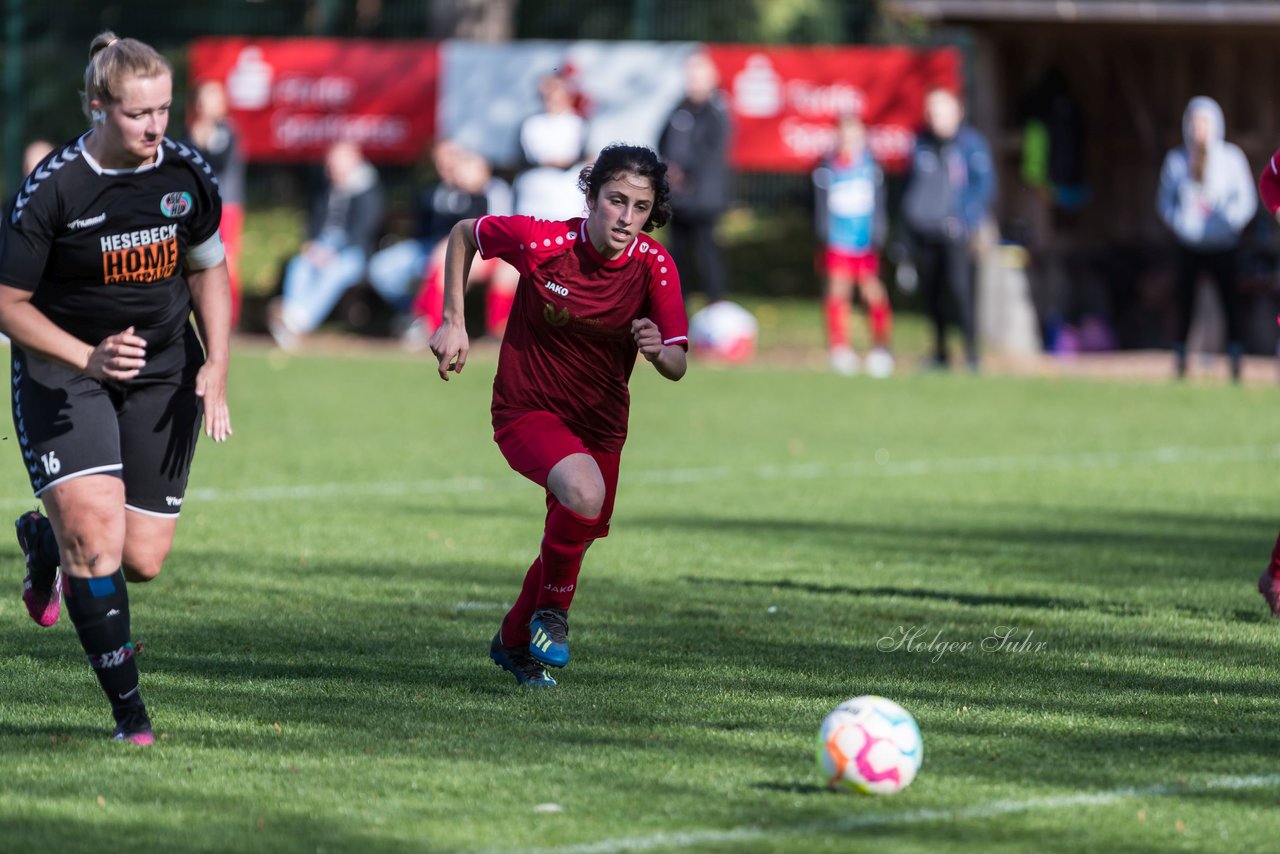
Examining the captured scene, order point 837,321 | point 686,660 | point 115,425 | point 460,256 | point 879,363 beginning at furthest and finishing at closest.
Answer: point 837,321 → point 879,363 → point 686,660 → point 460,256 → point 115,425

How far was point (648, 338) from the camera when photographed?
249 inches

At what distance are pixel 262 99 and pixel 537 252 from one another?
60.0 ft

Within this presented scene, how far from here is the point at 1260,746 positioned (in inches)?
229

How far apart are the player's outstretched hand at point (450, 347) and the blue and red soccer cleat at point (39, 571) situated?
1.47 meters

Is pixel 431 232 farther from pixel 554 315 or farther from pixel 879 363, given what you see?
pixel 554 315

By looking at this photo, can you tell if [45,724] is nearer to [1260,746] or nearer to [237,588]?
[237,588]

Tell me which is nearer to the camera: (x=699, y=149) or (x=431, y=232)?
(x=699, y=149)

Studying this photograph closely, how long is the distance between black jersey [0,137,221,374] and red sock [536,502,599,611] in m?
1.33

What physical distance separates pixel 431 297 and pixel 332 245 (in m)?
1.83

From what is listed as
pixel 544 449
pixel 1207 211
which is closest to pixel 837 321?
pixel 1207 211

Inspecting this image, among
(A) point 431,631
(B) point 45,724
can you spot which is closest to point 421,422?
(A) point 431,631

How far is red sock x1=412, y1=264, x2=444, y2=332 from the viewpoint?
21.5 metres

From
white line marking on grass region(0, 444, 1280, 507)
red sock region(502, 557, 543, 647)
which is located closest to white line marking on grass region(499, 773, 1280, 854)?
red sock region(502, 557, 543, 647)

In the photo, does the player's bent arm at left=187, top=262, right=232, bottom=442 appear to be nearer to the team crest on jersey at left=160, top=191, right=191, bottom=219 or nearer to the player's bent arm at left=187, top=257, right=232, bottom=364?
the player's bent arm at left=187, top=257, right=232, bottom=364
